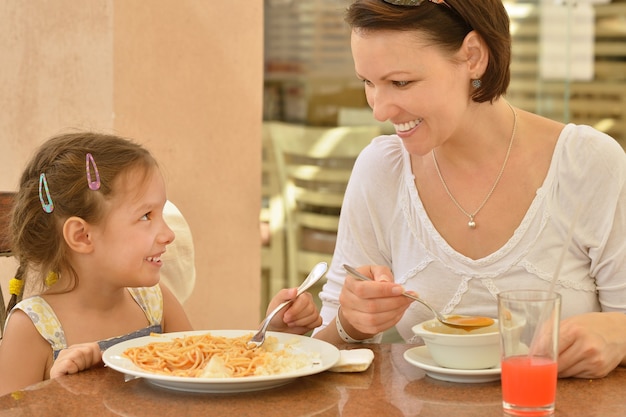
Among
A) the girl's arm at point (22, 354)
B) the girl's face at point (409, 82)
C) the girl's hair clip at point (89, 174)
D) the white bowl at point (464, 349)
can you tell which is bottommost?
the girl's arm at point (22, 354)

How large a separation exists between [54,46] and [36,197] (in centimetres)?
83

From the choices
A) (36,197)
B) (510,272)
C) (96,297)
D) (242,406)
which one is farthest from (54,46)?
(242,406)

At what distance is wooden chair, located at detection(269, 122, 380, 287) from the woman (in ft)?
9.05

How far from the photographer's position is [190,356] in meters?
1.30

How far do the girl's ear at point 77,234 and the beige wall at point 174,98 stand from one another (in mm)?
732

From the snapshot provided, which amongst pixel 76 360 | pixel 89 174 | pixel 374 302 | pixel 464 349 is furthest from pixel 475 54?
pixel 76 360

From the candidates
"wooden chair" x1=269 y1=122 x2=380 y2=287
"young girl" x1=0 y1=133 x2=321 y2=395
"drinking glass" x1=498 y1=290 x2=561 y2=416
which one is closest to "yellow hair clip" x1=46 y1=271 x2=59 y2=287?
"young girl" x1=0 y1=133 x2=321 y2=395

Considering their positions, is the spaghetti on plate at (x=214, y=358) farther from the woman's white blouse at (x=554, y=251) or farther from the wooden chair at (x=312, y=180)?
the wooden chair at (x=312, y=180)

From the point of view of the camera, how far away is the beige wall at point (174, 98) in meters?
2.47

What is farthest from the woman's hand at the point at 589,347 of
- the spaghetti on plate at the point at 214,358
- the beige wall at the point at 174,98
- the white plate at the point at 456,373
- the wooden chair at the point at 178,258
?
the beige wall at the point at 174,98

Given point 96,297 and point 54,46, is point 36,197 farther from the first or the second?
point 54,46

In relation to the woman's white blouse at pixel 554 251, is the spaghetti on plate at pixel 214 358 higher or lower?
lower

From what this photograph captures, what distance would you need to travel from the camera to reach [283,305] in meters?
1.47

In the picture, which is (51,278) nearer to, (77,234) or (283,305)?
(77,234)
